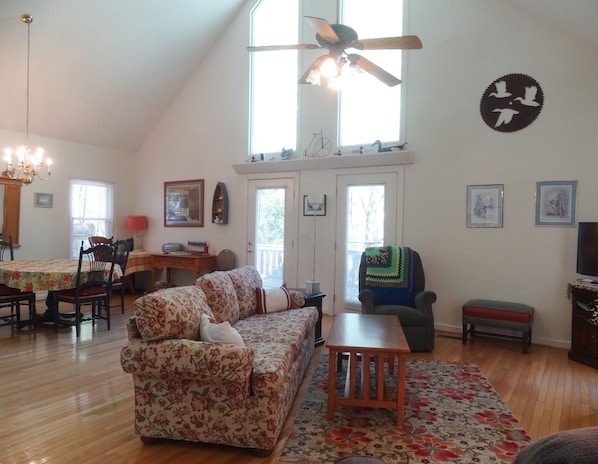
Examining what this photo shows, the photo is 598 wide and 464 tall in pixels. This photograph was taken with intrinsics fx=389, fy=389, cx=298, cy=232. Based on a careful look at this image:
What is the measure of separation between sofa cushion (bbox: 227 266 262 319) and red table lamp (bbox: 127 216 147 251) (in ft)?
13.7

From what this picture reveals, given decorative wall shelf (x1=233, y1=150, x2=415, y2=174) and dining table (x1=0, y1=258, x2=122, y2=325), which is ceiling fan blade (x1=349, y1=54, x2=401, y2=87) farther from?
dining table (x1=0, y1=258, x2=122, y2=325)

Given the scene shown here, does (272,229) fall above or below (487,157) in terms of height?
below

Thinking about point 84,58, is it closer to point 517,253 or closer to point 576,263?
point 517,253

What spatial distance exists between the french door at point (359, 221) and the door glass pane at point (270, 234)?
94 cm

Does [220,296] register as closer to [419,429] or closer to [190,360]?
[190,360]

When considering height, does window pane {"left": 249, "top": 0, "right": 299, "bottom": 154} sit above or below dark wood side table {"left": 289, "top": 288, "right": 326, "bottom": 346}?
above

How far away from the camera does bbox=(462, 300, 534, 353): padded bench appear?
155 inches

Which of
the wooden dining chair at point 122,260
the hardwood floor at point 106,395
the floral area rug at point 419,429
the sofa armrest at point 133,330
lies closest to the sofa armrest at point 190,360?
the sofa armrest at point 133,330

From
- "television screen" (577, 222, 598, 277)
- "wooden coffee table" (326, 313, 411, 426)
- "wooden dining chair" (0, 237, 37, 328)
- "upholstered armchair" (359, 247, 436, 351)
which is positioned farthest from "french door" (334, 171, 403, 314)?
"wooden dining chair" (0, 237, 37, 328)

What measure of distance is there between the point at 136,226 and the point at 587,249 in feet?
21.9

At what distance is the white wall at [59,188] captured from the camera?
5945mm

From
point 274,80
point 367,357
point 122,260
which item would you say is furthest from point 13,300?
point 274,80

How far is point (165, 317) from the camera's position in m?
2.25

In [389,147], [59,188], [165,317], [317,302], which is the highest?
[389,147]
